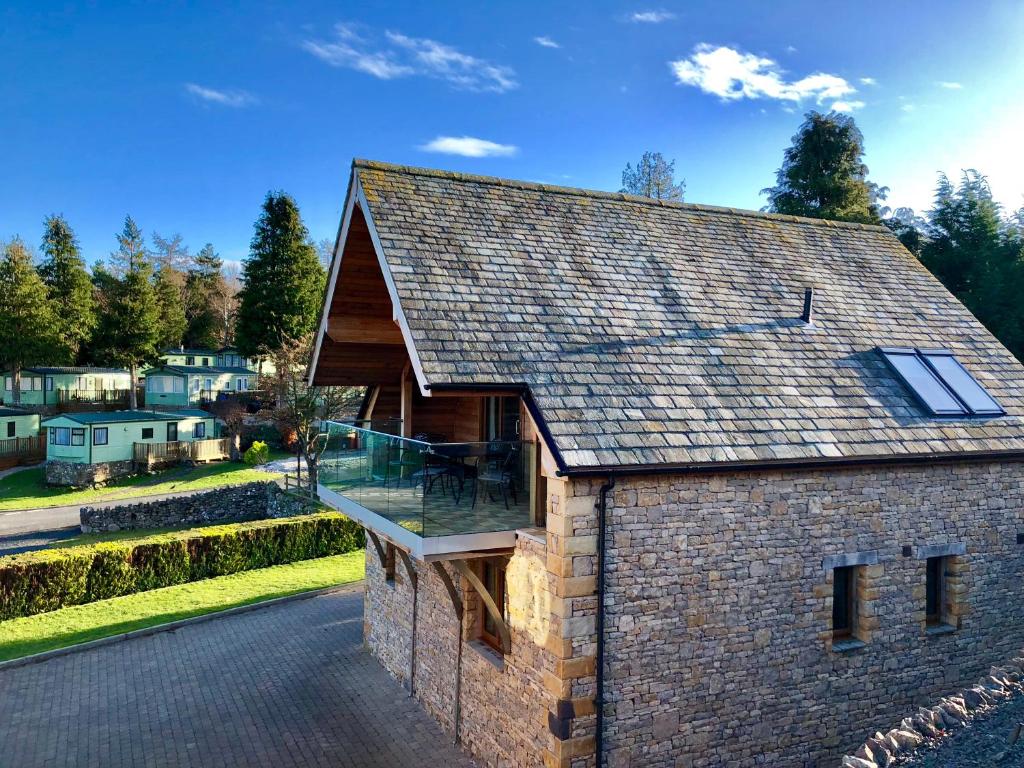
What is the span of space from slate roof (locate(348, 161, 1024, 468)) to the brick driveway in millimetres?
6060

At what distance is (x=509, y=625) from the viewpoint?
9.55m

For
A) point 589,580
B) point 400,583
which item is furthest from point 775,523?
point 400,583

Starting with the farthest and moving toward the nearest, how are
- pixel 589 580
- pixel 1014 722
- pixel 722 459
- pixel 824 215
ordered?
pixel 824 215
pixel 722 459
pixel 589 580
pixel 1014 722

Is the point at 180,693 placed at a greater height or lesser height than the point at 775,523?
lesser

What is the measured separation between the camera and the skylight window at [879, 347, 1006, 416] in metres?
11.3

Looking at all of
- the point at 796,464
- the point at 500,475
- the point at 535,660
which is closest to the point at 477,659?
the point at 535,660

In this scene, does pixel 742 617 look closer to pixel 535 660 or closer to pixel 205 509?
pixel 535 660

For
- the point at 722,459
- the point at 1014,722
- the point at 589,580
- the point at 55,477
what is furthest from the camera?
the point at 55,477

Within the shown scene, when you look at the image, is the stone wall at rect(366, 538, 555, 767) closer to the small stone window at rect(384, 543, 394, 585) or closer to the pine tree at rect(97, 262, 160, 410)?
the small stone window at rect(384, 543, 394, 585)

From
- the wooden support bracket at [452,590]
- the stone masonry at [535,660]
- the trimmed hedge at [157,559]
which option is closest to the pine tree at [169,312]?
the trimmed hedge at [157,559]

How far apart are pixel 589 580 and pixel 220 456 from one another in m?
36.1

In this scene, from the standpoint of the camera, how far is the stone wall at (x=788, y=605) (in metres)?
8.70

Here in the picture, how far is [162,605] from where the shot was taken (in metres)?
19.0

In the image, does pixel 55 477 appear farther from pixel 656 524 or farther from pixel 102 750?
pixel 656 524
